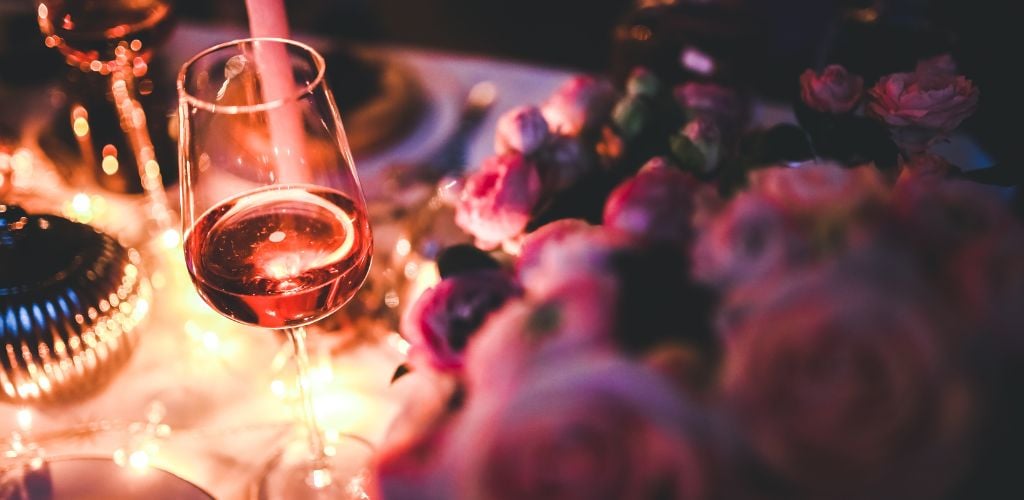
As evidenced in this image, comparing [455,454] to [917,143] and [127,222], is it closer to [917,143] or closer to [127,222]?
[917,143]

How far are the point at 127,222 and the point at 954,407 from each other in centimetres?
106

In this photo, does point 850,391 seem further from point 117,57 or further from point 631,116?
point 117,57

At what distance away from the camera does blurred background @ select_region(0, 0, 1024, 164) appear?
2.61 feet

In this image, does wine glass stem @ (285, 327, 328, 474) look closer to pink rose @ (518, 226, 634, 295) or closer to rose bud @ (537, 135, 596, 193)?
rose bud @ (537, 135, 596, 193)

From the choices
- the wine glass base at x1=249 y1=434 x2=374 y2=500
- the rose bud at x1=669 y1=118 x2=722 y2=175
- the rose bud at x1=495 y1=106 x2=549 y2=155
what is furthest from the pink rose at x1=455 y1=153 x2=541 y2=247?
the wine glass base at x1=249 y1=434 x2=374 y2=500

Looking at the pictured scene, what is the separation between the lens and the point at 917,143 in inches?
25.3

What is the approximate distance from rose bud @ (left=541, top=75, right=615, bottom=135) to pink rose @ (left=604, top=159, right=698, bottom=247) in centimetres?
27

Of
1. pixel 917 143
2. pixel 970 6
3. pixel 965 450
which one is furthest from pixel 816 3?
pixel 965 450

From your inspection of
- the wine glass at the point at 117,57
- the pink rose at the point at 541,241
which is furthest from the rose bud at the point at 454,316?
the wine glass at the point at 117,57

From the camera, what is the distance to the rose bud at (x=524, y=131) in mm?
688

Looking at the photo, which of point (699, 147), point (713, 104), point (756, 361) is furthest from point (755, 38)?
point (756, 361)

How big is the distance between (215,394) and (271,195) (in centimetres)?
29

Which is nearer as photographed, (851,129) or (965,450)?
(965,450)

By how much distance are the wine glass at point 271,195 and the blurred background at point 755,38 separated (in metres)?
0.39
